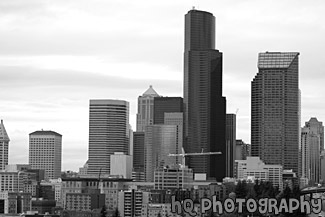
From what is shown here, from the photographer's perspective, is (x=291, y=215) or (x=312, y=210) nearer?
(x=312, y=210)

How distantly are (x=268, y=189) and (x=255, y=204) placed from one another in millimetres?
101486

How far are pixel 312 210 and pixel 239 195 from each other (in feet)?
334

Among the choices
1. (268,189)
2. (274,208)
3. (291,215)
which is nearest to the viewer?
(274,208)

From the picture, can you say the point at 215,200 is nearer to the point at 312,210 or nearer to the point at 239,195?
the point at 312,210

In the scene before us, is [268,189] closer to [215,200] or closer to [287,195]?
[287,195]

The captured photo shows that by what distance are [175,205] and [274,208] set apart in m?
9.80

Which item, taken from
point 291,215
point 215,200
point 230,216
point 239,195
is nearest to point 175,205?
point 215,200

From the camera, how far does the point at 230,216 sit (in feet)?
525

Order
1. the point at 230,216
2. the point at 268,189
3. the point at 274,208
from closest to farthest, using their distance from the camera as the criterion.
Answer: the point at 274,208, the point at 230,216, the point at 268,189

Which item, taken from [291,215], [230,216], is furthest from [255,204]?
[230,216]

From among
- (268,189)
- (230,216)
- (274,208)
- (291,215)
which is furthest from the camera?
(268,189)

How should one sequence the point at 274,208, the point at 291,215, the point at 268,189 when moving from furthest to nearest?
1. the point at 268,189
2. the point at 291,215
3. the point at 274,208

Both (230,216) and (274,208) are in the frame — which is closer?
(274,208)

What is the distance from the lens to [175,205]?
101500 mm
